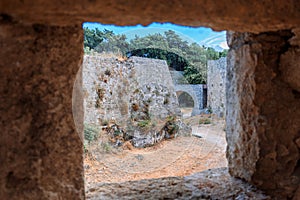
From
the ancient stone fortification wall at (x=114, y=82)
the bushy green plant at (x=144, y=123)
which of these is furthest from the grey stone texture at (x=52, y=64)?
the bushy green plant at (x=144, y=123)

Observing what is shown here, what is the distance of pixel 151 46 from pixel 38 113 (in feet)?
17.0

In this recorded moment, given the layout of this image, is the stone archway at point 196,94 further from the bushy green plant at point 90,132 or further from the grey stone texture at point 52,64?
the grey stone texture at point 52,64

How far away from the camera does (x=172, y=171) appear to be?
3799 mm

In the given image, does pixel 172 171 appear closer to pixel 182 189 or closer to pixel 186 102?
pixel 182 189

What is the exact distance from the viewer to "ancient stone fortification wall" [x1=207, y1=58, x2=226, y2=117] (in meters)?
7.24

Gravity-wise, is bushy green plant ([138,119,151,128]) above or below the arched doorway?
below

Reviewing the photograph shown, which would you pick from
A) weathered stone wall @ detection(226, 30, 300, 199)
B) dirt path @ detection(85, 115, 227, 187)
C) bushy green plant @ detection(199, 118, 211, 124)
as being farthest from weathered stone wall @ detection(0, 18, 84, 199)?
bushy green plant @ detection(199, 118, 211, 124)

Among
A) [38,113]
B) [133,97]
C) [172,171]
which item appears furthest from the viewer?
[133,97]

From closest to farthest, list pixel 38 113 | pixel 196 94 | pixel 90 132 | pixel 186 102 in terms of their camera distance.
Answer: pixel 38 113, pixel 90 132, pixel 196 94, pixel 186 102

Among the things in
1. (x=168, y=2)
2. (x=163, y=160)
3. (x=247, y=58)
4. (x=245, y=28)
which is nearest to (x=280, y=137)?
(x=247, y=58)

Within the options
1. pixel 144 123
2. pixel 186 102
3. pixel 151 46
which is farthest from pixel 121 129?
pixel 186 102

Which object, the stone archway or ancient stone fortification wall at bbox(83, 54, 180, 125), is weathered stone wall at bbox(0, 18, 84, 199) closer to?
ancient stone fortification wall at bbox(83, 54, 180, 125)

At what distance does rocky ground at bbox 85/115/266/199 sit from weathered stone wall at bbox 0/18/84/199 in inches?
15.6

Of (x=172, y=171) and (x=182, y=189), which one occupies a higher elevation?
(x=182, y=189)
